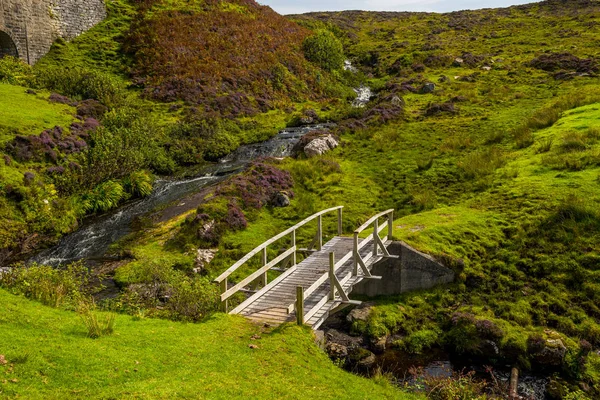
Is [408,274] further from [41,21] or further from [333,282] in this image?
[41,21]

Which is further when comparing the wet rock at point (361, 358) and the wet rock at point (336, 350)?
the wet rock at point (336, 350)

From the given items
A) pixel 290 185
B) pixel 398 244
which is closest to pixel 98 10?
pixel 290 185

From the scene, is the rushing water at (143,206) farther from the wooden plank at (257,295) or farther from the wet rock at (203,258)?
the wooden plank at (257,295)

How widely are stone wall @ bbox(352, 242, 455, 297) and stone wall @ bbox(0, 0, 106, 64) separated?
44.5 metres

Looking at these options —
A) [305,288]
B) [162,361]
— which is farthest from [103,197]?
[162,361]

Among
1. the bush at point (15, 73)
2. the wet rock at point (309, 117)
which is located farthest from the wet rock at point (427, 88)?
the bush at point (15, 73)

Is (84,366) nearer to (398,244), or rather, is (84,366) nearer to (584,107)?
(398,244)

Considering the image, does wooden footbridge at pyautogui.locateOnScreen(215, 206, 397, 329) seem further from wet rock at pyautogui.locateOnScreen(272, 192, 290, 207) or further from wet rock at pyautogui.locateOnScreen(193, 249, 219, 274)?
wet rock at pyautogui.locateOnScreen(272, 192, 290, 207)

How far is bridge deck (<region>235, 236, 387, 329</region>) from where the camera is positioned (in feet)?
45.0

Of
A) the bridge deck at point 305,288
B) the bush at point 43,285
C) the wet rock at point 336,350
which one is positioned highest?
the bush at point 43,285

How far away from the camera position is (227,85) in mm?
51500

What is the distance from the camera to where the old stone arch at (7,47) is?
44.6 metres

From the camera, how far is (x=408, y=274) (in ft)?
63.9

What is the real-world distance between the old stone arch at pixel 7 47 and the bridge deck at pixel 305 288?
42827 millimetres
